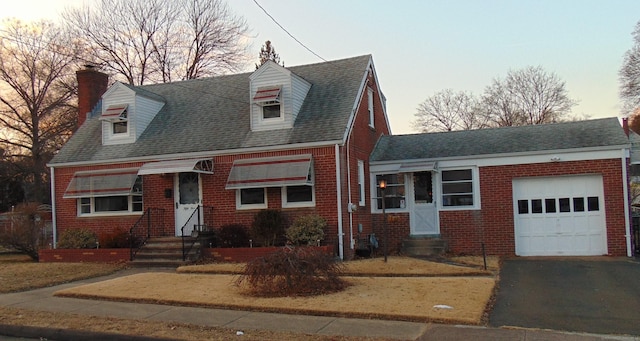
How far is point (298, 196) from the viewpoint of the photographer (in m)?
15.9

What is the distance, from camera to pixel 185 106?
19688mm

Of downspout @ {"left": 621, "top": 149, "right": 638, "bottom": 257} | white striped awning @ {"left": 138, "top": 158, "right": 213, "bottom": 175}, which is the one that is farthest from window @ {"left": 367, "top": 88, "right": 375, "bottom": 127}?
downspout @ {"left": 621, "top": 149, "right": 638, "bottom": 257}

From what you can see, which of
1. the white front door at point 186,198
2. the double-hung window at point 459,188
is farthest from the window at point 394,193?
the white front door at point 186,198

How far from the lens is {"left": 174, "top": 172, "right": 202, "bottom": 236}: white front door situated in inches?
663

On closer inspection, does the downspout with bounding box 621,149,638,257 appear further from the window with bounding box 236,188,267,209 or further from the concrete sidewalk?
the window with bounding box 236,188,267,209

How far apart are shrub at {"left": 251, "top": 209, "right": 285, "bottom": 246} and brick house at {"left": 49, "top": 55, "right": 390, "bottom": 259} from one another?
24.5 inches

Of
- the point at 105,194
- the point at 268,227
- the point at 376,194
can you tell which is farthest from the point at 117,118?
the point at 376,194

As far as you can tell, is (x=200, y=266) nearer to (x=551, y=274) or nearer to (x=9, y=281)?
(x=9, y=281)

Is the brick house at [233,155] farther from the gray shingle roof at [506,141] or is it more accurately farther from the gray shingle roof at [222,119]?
the gray shingle roof at [506,141]

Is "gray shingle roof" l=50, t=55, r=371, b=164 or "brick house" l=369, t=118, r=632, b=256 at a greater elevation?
"gray shingle roof" l=50, t=55, r=371, b=164

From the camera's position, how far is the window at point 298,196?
→ 51.6ft

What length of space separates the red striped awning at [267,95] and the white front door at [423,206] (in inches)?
199

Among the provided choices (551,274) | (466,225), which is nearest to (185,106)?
(466,225)

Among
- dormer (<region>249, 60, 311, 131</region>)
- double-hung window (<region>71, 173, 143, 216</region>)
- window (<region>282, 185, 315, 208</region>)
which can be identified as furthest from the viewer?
double-hung window (<region>71, 173, 143, 216</region>)
